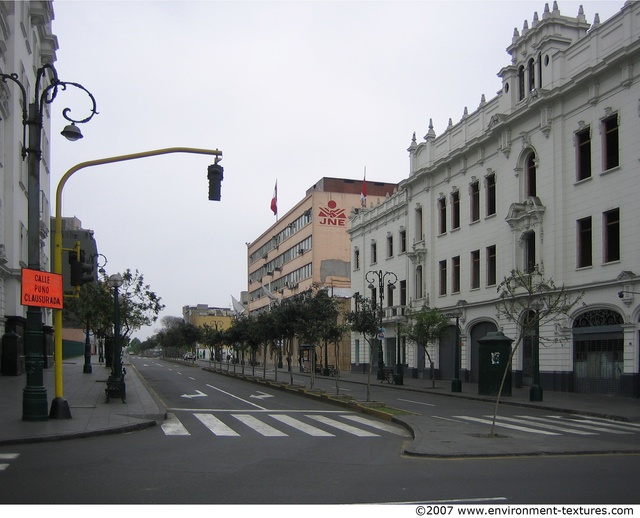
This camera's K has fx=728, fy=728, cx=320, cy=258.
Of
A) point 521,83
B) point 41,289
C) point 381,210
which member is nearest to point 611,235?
point 521,83

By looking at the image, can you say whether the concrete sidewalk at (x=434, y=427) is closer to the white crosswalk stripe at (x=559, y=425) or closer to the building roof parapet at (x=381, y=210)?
the white crosswalk stripe at (x=559, y=425)

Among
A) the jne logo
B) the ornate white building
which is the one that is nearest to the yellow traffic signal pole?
the ornate white building

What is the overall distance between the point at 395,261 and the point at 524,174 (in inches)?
703

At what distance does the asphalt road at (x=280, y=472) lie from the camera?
341 inches

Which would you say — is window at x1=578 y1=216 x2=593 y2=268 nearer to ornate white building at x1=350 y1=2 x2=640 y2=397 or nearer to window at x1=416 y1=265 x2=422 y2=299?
ornate white building at x1=350 y1=2 x2=640 y2=397

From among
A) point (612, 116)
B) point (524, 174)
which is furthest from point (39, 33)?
point (612, 116)

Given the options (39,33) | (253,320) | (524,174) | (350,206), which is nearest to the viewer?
(524,174)

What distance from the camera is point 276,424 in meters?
18.4

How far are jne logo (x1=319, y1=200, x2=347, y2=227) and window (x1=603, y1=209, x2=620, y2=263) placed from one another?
148 feet

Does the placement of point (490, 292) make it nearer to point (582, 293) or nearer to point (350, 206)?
point (582, 293)

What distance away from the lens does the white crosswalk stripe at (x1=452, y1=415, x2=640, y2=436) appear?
18.0 metres

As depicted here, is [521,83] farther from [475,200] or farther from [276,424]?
[276,424]

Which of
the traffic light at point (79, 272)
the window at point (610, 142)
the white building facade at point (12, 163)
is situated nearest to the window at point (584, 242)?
the window at point (610, 142)

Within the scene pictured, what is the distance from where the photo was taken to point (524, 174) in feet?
124
